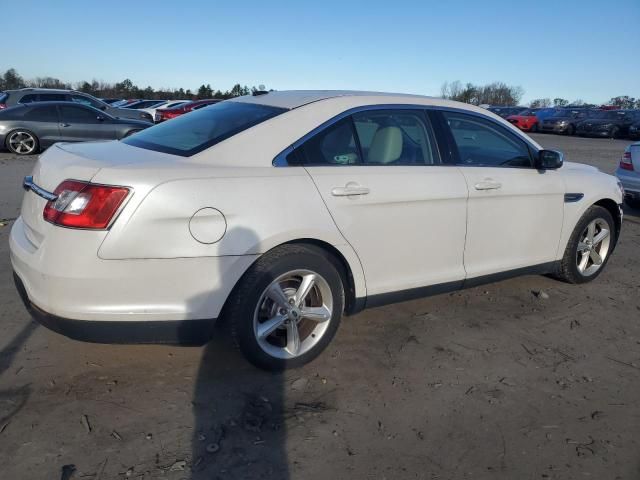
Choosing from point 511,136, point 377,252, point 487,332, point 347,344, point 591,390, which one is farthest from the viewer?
point 511,136

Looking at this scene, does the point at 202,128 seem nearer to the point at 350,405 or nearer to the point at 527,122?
the point at 350,405

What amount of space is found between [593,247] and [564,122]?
28891mm

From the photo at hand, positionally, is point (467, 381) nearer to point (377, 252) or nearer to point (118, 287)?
point (377, 252)

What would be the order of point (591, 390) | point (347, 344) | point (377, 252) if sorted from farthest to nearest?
1. point (347, 344)
2. point (377, 252)
3. point (591, 390)

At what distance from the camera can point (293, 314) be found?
3172mm

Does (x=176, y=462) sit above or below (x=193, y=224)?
below

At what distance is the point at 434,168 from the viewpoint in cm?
365

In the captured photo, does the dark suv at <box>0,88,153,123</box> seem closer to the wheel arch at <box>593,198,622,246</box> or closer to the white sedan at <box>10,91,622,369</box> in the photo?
the white sedan at <box>10,91,622,369</box>

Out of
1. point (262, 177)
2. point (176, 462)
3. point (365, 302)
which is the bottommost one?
point (176, 462)

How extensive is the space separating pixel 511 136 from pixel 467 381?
202cm

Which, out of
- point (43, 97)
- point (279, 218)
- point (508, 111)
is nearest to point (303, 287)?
point (279, 218)

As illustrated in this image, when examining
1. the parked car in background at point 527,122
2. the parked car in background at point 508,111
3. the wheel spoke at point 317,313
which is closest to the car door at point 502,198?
the wheel spoke at point 317,313

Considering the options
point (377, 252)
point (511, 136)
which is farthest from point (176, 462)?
point (511, 136)

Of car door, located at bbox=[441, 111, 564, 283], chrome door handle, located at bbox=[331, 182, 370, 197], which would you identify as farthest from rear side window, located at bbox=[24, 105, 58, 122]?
chrome door handle, located at bbox=[331, 182, 370, 197]
